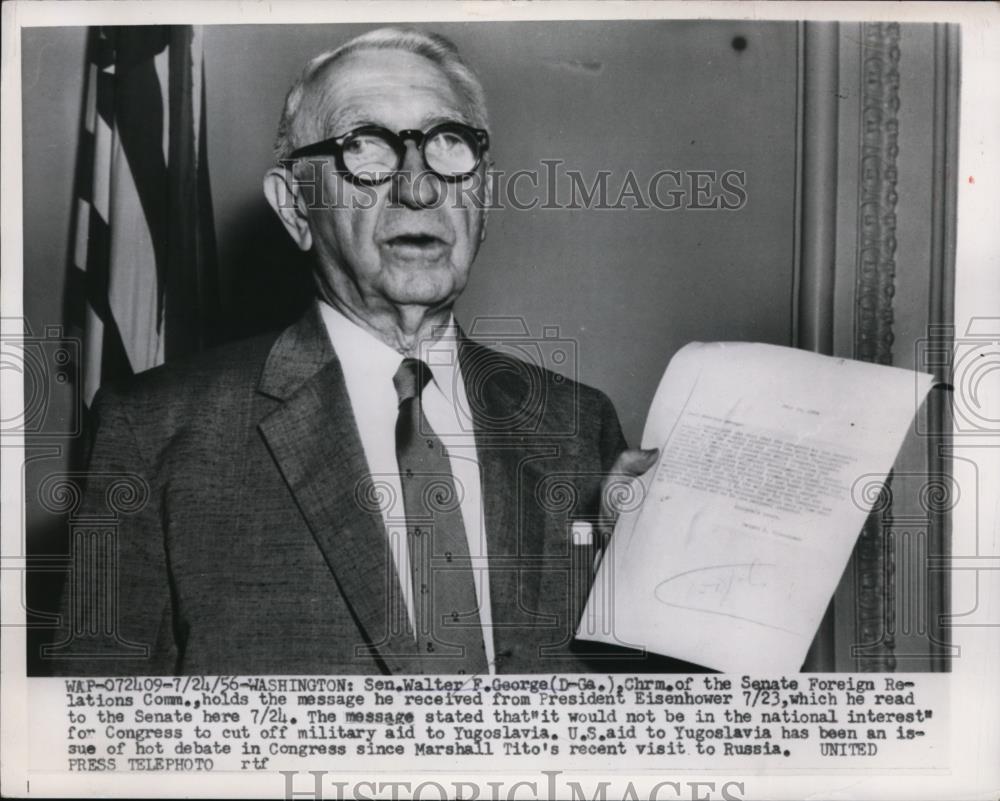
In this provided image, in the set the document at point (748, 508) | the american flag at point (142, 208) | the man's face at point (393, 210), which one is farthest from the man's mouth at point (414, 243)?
the document at point (748, 508)

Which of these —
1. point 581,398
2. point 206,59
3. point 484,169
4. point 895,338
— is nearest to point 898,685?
point 895,338

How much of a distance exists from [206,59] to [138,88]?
0.34 ft

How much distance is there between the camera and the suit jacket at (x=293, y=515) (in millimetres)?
1339

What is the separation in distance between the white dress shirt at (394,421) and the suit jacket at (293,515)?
1 centimetres

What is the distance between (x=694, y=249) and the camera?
139 cm

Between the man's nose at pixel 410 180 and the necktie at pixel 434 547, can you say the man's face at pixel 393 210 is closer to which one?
the man's nose at pixel 410 180

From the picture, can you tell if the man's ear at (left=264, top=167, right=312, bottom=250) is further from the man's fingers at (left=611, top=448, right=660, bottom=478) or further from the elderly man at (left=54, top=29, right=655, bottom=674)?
the man's fingers at (left=611, top=448, right=660, bottom=478)

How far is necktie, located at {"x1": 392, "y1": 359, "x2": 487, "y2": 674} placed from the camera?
4.45ft

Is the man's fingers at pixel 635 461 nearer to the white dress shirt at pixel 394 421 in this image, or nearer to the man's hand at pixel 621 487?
the man's hand at pixel 621 487

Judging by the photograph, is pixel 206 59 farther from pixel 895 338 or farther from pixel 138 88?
pixel 895 338

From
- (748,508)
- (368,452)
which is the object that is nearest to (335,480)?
(368,452)

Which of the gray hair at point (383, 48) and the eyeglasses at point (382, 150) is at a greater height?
the gray hair at point (383, 48)

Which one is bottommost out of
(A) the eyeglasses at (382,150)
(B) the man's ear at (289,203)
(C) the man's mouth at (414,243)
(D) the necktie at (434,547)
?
(D) the necktie at (434,547)

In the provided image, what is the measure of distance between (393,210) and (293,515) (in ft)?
1.38
